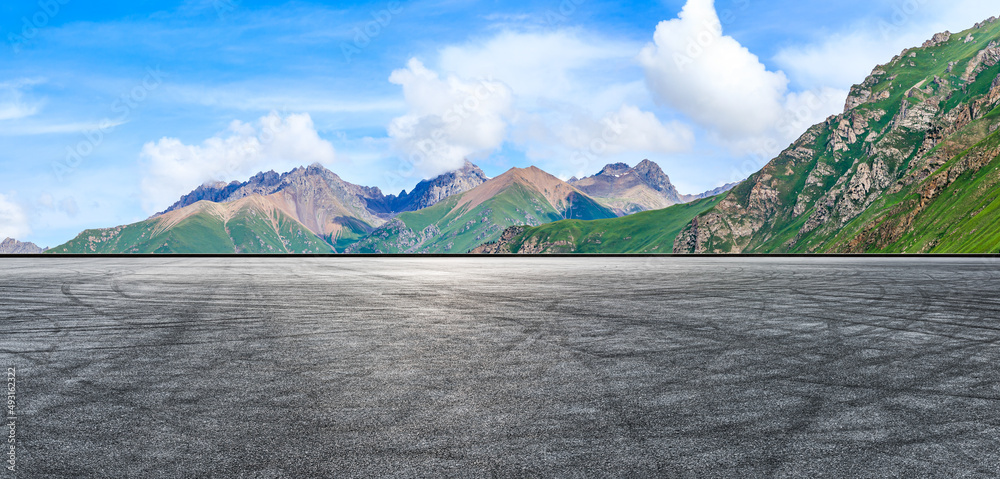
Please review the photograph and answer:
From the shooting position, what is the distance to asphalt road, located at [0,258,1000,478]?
5.48 meters

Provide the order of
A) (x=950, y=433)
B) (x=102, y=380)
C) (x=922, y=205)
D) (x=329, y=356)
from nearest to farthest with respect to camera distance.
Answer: (x=950, y=433), (x=102, y=380), (x=329, y=356), (x=922, y=205)

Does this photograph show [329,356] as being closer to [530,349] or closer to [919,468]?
[530,349]

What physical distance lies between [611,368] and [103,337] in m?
9.65

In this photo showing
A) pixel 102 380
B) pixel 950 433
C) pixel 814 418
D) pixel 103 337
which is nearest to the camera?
pixel 950 433

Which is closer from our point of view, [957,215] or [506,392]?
[506,392]

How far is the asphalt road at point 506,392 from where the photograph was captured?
216 inches

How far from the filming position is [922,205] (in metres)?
186

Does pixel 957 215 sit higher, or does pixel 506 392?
pixel 957 215

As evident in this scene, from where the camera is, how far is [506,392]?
768 cm

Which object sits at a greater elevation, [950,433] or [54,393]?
[54,393]

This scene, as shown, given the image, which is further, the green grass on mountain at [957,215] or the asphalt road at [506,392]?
the green grass on mountain at [957,215]

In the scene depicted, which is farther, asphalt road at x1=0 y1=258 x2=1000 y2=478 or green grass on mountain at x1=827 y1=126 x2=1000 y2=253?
green grass on mountain at x1=827 y1=126 x2=1000 y2=253

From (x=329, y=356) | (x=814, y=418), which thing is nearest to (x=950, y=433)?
(x=814, y=418)

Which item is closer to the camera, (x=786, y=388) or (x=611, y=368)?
(x=786, y=388)
